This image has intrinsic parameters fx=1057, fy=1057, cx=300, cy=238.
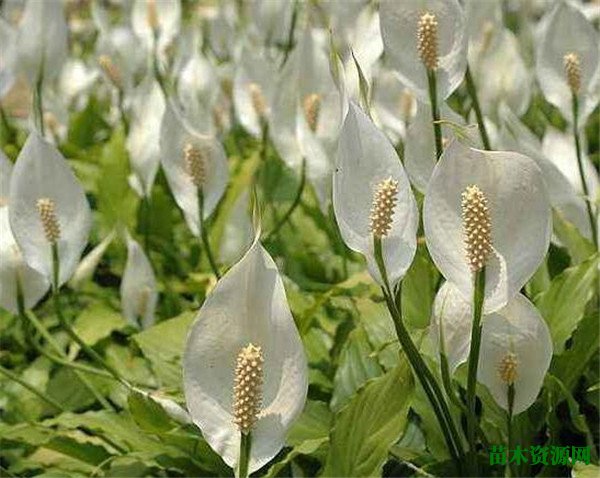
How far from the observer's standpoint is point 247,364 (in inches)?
27.1

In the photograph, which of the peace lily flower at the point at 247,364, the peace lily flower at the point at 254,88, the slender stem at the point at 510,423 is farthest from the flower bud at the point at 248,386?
the peace lily flower at the point at 254,88

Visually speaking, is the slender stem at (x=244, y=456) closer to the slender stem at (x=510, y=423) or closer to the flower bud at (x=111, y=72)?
the slender stem at (x=510, y=423)

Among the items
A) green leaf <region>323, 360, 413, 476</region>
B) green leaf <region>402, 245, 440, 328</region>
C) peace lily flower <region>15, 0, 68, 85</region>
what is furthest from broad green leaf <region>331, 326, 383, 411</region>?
peace lily flower <region>15, 0, 68, 85</region>

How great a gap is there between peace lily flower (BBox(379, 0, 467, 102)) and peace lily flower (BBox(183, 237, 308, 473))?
0.91 ft

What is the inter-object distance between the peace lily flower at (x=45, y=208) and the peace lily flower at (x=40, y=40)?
35cm

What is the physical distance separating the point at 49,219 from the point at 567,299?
1.57ft

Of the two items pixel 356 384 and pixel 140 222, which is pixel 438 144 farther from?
pixel 140 222

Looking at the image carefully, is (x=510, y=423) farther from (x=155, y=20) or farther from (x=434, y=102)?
(x=155, y=20)

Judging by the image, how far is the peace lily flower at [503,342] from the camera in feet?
2.55

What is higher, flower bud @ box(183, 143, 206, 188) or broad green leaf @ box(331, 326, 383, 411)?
flower bud @ box(183, 143, 206, 188)

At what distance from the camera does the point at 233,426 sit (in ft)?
2.39

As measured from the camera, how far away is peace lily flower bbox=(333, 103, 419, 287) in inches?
28.9

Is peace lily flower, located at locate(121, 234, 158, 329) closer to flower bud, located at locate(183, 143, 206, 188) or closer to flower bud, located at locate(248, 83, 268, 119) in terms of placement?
flower bud, located at locate(183, 143, 206, 188)

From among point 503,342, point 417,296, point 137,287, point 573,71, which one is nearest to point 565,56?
point 573,71
